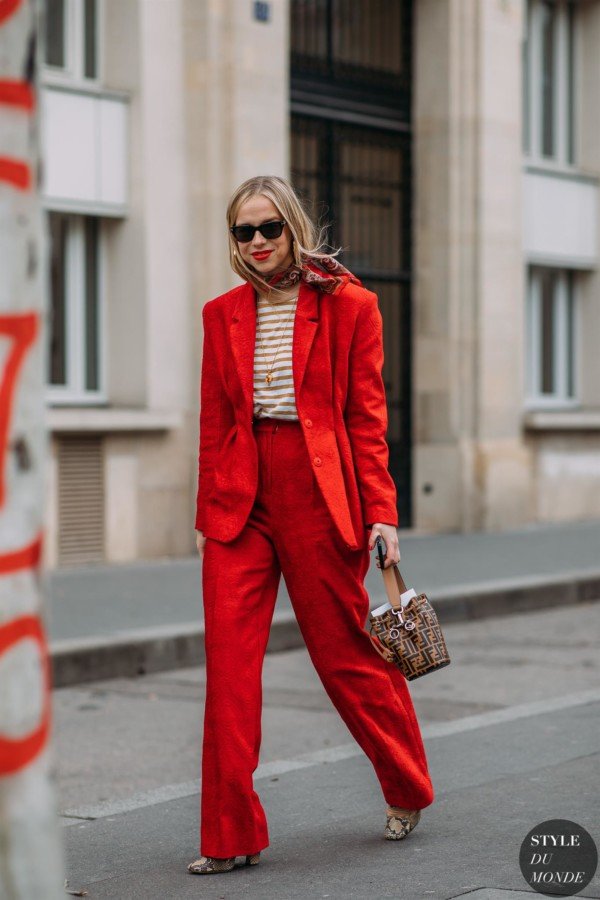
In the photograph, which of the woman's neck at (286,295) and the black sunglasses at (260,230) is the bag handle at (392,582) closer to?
the woman's neck at (286,295)

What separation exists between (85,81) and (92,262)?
1.48m

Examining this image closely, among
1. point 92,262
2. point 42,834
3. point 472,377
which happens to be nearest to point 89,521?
point 92,262

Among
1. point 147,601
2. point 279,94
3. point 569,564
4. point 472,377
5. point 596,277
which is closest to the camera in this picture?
point 147,601

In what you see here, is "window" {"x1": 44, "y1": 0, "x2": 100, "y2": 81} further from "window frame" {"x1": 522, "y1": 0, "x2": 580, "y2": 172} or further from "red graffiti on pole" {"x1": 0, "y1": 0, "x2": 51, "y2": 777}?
"red graffiti on pole" {"x1": 0, "y1": 0, "x2": 51, "y2": 777}

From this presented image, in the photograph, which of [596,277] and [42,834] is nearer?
[42,834]

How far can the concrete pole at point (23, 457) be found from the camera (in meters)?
2.29

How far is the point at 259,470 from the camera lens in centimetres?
449

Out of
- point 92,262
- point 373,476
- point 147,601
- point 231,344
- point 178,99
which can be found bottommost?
point 147,601

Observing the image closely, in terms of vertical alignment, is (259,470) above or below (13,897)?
above

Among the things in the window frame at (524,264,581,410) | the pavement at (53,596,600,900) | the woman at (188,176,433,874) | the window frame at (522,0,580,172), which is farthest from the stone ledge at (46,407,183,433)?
the woman at (188,176,433,874)

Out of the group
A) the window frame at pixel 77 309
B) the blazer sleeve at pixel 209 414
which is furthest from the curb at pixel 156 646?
the blazer sleeve at pixel 209 414

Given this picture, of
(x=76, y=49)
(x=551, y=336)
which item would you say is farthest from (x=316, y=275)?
(x=551, y=336)

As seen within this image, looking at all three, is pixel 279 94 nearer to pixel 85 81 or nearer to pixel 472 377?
pixel 85 81

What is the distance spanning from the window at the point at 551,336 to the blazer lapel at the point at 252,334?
13.4 metres
